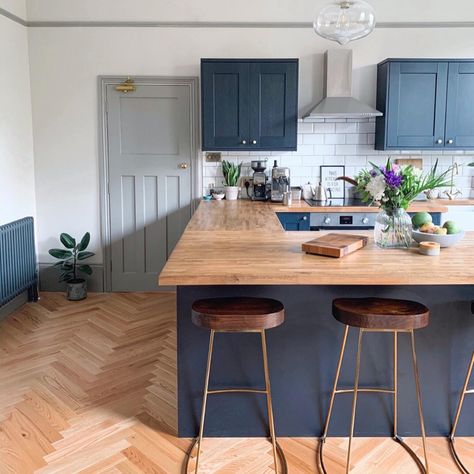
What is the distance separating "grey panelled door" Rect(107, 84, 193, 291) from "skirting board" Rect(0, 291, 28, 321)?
87 cm

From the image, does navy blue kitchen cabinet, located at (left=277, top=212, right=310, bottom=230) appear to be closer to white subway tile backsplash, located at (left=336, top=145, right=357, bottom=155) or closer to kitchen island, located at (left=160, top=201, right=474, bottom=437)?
white subway tile backsplash, located at (left=336, top=145, right=357, bottom=155)

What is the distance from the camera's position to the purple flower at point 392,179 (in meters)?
2.76

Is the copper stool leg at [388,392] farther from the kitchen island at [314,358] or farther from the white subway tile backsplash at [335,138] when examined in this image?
the white subway tile backsplash at [335,138]

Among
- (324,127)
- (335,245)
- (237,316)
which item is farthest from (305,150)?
(237,316)

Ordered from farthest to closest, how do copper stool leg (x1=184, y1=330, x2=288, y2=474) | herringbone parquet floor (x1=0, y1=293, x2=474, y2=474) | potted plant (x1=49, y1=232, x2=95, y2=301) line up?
potted plant (x1=49, y1=232, x2=95, y2=301)
herringbone parquet floor (x1=0, y1=293, x2=474, y2=474)
copper stool leg (x1=184, y1=330, x2=288, y2=474)

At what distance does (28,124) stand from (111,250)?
4.85 feet

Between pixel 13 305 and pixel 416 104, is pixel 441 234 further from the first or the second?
pixel 13 305

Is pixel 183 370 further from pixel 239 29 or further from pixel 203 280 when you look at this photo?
pixel 239 29

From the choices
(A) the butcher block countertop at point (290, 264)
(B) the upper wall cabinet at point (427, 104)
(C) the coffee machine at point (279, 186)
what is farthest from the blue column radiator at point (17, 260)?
(B) the upper wall cabinet at point (427, 104)

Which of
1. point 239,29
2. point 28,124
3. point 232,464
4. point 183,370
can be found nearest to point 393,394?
point 232,464

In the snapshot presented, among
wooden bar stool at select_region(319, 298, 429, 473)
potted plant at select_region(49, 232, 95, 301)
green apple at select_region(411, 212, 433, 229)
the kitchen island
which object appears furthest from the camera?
potted plant at select_region(49, 232, 95, 301)

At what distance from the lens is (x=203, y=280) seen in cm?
233

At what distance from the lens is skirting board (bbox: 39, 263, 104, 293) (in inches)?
218

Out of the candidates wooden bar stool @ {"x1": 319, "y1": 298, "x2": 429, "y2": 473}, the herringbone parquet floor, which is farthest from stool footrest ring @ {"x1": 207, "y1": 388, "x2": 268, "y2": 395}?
wooden bar stool @ {"x1": 319, "y1": 298, "x2": 429, "y2": 473}
